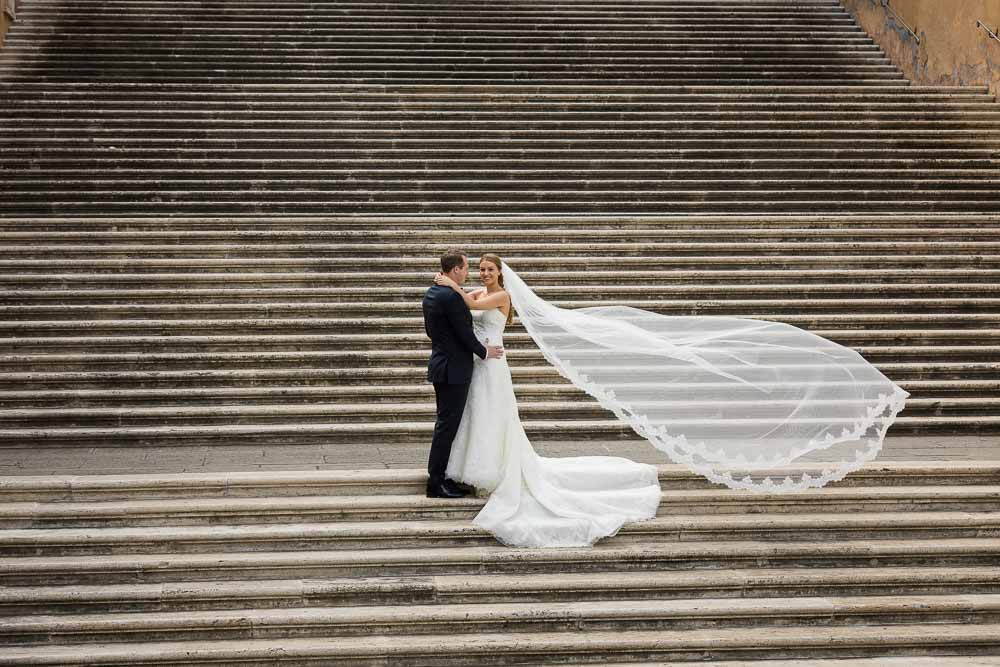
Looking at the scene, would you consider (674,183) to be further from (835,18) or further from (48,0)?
(48,0)

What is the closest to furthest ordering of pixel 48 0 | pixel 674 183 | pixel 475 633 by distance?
pixel 475 633
pixel 674 183
pixel 48 0

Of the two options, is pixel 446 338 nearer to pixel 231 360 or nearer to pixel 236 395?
pixel 236 395

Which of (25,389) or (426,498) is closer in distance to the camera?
(426,498)

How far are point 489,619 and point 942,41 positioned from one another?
11744mm

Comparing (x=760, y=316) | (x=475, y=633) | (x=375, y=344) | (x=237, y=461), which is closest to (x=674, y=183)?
(x=760, y=316)

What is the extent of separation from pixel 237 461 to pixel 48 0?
34.3ft

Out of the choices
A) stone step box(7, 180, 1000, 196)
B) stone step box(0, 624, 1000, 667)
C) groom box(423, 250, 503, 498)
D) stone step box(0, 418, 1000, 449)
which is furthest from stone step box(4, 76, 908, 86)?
stone step box(0, 624, 1000, 667)

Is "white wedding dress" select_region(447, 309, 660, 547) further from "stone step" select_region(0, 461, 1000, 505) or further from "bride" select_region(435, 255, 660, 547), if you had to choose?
"stone step" select_region(0, 461, 1000, 505)

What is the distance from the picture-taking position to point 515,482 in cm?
633

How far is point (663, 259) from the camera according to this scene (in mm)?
9984

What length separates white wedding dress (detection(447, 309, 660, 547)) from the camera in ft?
20.5

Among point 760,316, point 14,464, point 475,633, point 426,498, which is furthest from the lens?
point 760,316

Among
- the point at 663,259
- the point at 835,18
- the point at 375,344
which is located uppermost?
the point at 835,18

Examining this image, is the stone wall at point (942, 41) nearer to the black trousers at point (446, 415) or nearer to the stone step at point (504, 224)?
the stone step at point (504, 224)
